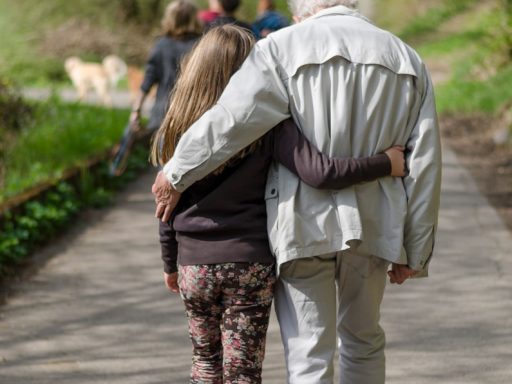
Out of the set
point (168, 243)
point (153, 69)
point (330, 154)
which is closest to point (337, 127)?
point (330, 154)

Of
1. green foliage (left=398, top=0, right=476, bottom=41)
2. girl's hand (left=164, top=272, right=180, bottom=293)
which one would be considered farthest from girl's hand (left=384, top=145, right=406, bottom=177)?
green foliage (left=398, top=0, right=476, bottom=41)

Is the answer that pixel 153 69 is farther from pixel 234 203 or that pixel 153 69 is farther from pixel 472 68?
pixel 472 68

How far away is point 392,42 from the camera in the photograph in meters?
3.58

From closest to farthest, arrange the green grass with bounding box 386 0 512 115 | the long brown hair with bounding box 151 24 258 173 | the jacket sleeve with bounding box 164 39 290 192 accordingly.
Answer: the jacket sleeve with bounding box 164 39 290 192 < the long brown hair with bounding box 151 24 258 173 < the green grass with bounding box 386 0 512 115

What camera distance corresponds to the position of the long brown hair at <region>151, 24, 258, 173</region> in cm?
357

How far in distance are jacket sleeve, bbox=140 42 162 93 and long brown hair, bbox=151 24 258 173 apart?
15.3ft

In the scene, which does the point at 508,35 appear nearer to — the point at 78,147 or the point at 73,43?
the point at 78,147

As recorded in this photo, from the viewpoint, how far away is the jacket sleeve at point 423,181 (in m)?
3.60

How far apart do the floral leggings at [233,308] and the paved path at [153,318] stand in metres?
1.27

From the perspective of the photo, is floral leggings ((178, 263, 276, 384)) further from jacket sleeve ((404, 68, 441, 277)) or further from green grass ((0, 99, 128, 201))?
green grass ((0, 99, 128, 201))

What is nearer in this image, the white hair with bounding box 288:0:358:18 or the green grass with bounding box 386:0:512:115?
the white hair with bounding box 288:0:358:18

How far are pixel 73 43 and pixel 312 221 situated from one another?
22347mm

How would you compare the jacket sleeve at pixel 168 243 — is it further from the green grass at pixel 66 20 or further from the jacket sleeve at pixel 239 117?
the green grass at pixel 66 20

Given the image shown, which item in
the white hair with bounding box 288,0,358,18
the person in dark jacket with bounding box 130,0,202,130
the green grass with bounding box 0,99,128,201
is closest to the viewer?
the white hair with bounding box 288,0,358,18
